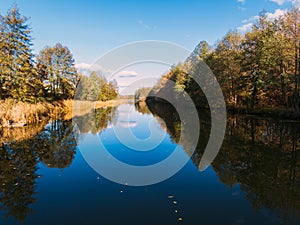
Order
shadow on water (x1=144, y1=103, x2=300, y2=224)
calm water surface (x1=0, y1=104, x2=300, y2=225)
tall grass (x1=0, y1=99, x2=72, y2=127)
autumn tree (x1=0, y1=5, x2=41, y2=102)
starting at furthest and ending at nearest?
autumn tree (x1=0, y1=5, x2=41, y2=102) < tall grass (x1=0, y1=99, x2=72, y2=127) < shadow on water (x1=144, y1=103, x2=300, y2=224) < calm water surface (x1=0, y1=104, x2=300, y2=225)

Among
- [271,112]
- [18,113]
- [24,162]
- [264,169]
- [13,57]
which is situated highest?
[13,57]

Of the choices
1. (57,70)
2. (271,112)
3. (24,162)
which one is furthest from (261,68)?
(57,70)

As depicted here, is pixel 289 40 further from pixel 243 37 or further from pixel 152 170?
pixel 152 170

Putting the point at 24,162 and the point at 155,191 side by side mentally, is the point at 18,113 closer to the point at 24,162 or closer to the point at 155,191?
the point at 24,162

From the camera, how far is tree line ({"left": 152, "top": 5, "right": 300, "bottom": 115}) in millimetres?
20297

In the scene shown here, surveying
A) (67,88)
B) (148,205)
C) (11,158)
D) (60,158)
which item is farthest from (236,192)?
(67,88)

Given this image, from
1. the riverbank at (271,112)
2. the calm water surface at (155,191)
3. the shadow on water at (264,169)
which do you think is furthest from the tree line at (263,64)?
the calm water surface at (155,191)

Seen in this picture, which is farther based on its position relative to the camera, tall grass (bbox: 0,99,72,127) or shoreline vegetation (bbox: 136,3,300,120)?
shoreline vegetation (bbox: 136,3,300,120)

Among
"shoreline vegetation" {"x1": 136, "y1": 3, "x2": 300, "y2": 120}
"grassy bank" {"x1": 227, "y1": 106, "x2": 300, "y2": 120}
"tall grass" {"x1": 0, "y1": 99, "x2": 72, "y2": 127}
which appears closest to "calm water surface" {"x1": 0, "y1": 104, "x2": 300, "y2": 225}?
"tall grass" {"x1": 0, "y1": 99, "x2": 72, "y2": 127}

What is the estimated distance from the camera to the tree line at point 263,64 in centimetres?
2030

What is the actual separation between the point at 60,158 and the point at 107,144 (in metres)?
3.16

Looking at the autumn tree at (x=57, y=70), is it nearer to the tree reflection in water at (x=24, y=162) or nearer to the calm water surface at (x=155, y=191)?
the tree reflection in water at (x=24, y=162)

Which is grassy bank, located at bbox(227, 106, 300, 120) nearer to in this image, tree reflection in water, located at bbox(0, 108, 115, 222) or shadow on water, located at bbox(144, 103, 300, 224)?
shadow on water, located at bbox(144, 103, 300, 224)

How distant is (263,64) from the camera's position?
23.8 meters
